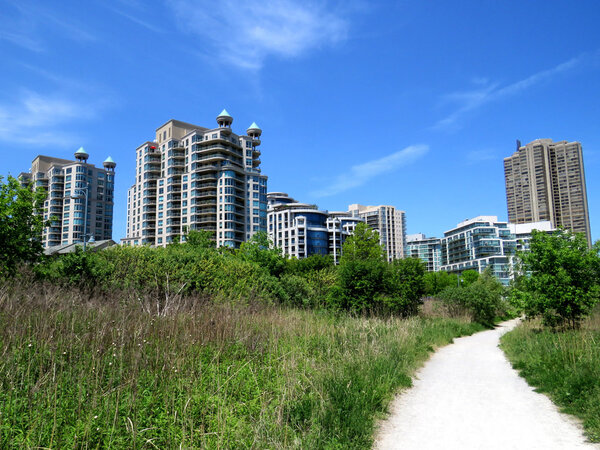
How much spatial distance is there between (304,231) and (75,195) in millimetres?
65179

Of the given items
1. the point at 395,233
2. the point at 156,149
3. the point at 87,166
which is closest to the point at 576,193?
the point at 395,233

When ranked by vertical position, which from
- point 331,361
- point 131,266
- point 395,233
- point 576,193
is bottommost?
point 331,361

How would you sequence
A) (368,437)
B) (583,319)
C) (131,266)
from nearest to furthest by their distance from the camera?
(368,437), (583,319), (131,266)

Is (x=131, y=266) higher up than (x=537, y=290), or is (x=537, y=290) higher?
(x=131, y=266)

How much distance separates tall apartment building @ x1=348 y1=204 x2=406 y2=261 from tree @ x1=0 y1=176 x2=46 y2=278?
551 feet

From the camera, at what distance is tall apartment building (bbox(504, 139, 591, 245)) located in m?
162

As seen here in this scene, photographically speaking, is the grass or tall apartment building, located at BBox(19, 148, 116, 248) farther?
tall apartment building, located at BBox(19, 148, 116, 248)

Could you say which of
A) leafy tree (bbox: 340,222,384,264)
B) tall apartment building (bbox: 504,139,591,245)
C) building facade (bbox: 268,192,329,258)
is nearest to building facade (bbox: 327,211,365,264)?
building facade (bbox: 268,192,329,258)

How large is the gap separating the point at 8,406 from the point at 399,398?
5.80 metres

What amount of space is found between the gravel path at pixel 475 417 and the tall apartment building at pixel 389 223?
171 m

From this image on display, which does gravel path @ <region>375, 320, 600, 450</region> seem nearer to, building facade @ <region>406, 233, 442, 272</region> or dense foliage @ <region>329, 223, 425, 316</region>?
dense foliage @ <region>329, 223, 425, 316</region>

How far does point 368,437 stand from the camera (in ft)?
16.6

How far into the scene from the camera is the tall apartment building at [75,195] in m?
113

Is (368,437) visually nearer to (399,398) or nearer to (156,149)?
(399,398)
